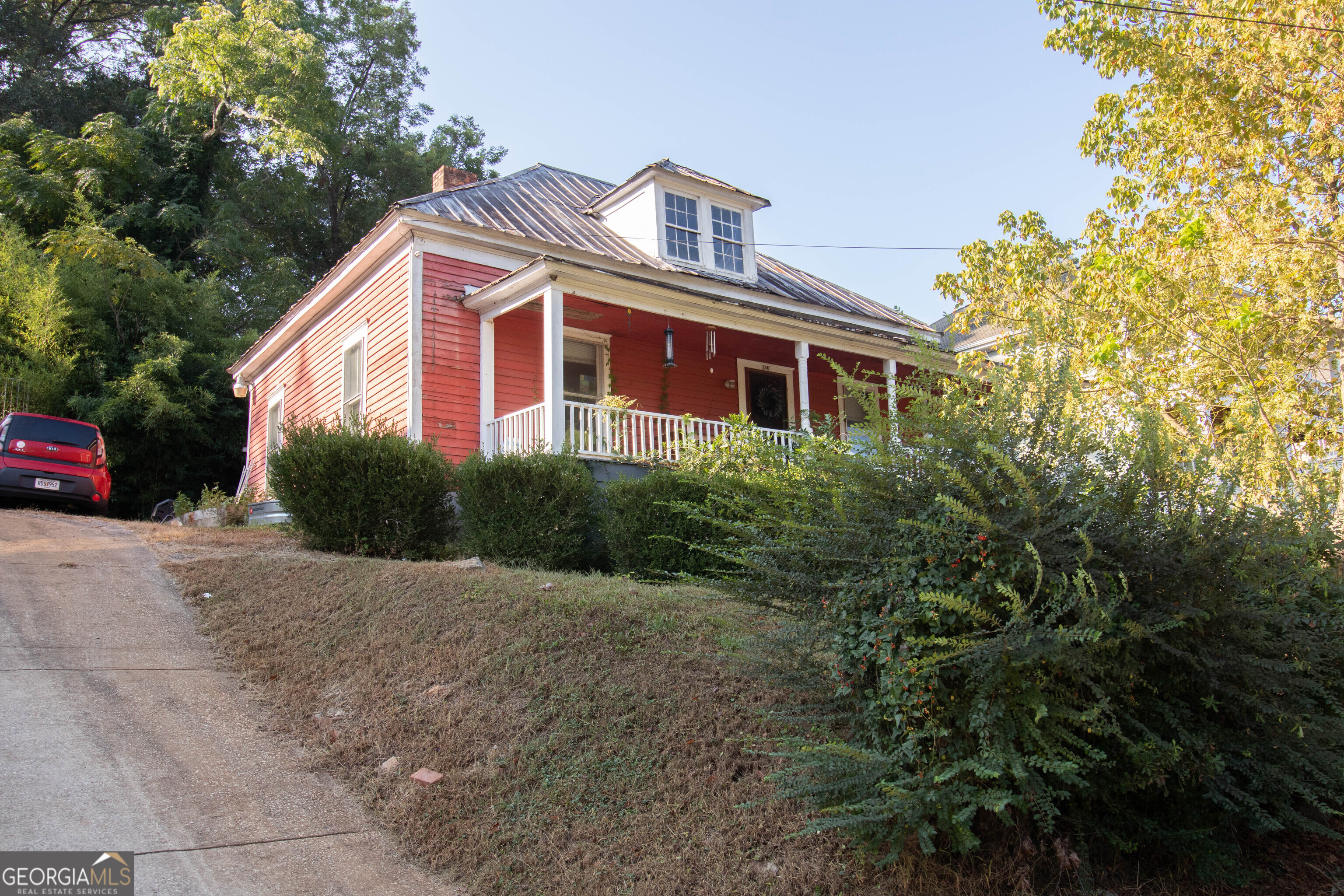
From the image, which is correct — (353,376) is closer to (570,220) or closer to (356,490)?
(570,220)

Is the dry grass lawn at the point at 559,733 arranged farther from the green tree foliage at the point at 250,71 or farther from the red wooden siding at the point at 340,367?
the green tree foliage at the point at 250,71

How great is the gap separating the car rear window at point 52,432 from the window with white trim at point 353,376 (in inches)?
152

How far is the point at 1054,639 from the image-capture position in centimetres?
306

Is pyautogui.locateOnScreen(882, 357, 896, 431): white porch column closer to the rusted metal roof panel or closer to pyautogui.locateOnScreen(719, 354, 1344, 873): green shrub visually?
pyautogui.locateOnScreen(719, 354, 1344, 873): green shrub

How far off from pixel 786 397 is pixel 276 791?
13.2 meters

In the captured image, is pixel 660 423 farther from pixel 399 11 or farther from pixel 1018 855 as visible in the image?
pixel 399 11

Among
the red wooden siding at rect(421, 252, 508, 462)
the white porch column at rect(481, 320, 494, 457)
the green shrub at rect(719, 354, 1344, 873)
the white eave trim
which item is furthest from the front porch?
the green shrub at rect(719, 354, 1344, 873)

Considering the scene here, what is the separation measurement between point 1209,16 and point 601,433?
303 inches

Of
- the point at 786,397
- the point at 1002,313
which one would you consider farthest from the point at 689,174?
the point at 1002,313

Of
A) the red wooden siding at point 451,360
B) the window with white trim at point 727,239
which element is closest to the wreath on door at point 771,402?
the window with white trim at point 727,239

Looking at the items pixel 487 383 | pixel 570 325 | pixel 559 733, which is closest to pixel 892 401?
pixel 559 733

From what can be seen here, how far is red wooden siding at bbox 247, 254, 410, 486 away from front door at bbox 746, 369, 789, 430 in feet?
20.9

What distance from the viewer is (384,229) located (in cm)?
1232

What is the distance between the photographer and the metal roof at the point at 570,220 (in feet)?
44.0
